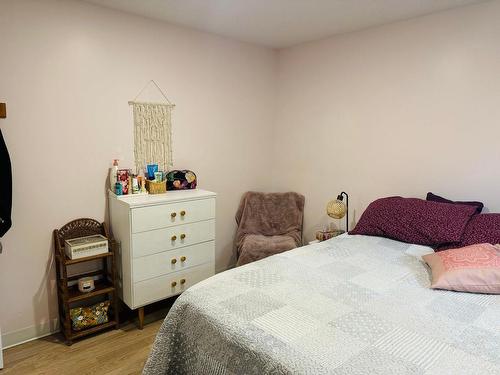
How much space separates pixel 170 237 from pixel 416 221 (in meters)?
1.75

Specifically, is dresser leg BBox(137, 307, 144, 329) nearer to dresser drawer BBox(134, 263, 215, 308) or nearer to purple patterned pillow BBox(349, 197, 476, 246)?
dresser drawer BBox(134, 263, 215, 308)

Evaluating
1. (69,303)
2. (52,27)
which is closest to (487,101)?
(52,27)

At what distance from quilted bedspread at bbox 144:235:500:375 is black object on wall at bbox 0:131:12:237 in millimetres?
1285

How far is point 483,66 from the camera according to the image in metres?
2.37

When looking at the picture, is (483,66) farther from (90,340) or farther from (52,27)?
(90,340)

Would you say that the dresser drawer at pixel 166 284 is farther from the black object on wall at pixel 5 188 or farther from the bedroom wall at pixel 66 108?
the black object on wall at pixel 5 188

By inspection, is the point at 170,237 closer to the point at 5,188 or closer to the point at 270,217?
the point at 5,188

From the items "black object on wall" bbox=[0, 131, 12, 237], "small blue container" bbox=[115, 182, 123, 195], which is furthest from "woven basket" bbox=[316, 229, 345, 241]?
"black object on wall" bbox=[0, 131, 12, 237]

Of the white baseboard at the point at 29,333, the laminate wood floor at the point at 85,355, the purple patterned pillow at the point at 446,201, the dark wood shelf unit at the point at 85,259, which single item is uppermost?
the purple patterned pillow at the point at 446,201

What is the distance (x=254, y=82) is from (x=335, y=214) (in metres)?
1.58

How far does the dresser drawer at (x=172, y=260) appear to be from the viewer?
2.52 meters

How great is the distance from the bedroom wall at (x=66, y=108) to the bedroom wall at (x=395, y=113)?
1.04 metres

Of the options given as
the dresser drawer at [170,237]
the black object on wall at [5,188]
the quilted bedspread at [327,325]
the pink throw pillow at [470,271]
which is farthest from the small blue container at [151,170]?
the pink throw pillow at [470,271]

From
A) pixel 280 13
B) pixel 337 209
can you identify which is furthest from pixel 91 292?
pixel 280 13
